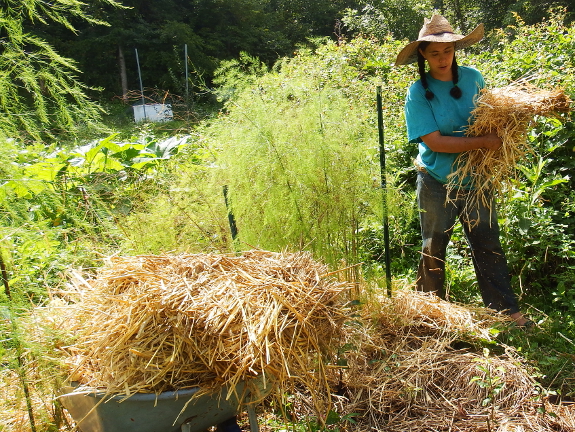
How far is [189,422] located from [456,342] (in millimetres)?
1883

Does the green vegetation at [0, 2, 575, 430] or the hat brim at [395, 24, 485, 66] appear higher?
the hat brim at [395, 24, 485, 66]

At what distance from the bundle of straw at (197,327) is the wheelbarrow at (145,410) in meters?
0.04

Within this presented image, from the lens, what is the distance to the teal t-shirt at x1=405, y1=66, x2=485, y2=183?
308cm

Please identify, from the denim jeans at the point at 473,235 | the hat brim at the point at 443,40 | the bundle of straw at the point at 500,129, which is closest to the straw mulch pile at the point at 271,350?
the denim jeans at the point at 473,235

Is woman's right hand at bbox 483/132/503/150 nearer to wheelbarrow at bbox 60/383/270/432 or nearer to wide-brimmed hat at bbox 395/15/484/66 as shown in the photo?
wide-brimmed hat at bbox 395/15/484/66

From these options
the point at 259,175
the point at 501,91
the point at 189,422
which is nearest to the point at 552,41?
the point at 501,91

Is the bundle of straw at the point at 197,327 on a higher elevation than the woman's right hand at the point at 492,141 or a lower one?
lower

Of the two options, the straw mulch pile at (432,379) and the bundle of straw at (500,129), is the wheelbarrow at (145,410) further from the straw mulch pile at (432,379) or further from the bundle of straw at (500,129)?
the bundle of straw at (500,129)

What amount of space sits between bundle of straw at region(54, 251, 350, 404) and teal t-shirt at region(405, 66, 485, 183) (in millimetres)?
1388

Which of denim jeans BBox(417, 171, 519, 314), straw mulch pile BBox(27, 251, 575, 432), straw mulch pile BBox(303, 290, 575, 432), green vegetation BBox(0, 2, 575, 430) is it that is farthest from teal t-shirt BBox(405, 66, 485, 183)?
straw mulch pile BBox(27, 251, 575, 432)

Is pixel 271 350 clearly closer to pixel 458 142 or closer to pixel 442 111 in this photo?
pixel 458 142

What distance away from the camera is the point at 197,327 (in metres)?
1.93

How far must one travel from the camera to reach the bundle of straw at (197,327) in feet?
6.19

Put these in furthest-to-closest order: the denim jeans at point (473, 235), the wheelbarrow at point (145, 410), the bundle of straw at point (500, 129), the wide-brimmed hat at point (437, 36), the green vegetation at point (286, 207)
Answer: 1. the denim jeans at point (473, 235)
2. the wide-brimmed hat at point (437, 36)
3. the bundle of straw at point (500, 129)
4. the green vegetation at point (286, 207)
5. the wheelbarrow at point (145, 410)
